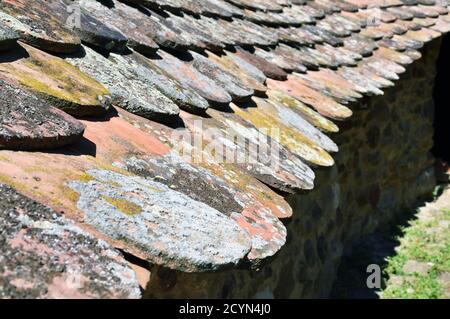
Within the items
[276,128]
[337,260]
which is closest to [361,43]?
[337,260]

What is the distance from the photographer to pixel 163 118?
1.91 metres

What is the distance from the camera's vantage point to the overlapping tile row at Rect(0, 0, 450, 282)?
1198 mm

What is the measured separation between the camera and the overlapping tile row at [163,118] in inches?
47.2

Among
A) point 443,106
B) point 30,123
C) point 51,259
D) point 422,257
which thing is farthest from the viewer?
point 443,106

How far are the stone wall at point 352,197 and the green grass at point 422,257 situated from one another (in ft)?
1.07

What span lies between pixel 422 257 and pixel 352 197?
87 cm

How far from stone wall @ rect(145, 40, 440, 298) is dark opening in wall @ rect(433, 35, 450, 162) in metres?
1.03

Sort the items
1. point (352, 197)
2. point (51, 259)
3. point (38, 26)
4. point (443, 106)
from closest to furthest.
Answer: point (51, 259) < point (38, 26) < point (352, 197) < point (443, 106)

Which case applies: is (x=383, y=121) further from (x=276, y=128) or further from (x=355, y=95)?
(x=276, y=128)

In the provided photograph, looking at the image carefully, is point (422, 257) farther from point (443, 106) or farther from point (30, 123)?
point (30, 123)

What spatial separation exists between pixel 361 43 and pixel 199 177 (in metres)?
3.44

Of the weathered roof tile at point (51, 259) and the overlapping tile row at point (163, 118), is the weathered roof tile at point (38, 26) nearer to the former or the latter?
the overlapping tile row at point (163, 118)

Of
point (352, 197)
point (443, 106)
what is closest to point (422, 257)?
point (352, 197)

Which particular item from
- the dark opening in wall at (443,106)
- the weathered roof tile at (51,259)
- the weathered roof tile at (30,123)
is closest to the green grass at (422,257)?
the dark opening in wall at (443,106)
